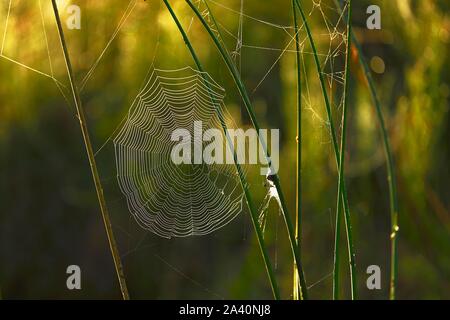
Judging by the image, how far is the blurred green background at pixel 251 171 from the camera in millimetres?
1411

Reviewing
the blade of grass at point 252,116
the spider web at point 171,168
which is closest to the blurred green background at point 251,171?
the spider web at point 171,168

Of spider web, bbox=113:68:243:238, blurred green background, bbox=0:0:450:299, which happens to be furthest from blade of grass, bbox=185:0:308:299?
blurred green background, bbox=0:0:450:299

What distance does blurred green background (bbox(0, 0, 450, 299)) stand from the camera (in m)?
1.41

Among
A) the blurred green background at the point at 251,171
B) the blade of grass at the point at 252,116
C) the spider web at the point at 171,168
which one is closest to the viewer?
the blade of grass at the point at 252,116

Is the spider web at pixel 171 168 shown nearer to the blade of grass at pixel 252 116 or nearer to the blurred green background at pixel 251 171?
the blurred green background at pixel 251 171

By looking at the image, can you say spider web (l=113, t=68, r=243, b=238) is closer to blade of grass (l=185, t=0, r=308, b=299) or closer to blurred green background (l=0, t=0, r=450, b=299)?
blurred green background (l=0, t=0, r=450, b=299)

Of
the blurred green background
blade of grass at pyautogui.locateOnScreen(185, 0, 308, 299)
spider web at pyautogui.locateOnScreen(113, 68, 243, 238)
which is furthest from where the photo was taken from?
the blurred green background

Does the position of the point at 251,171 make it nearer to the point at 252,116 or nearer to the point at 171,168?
the point at 171,168

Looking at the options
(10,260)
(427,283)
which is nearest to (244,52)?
(427,283)

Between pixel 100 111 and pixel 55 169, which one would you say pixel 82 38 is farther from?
pixel 55 169

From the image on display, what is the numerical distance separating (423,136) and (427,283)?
323 mm

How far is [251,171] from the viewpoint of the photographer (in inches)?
61.3

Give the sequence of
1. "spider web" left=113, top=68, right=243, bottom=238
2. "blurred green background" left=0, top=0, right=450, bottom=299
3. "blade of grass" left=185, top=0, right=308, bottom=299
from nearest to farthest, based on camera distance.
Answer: "blade of grass" left=185, top=0, right=308, bottom=299 → "spider web" left=113, top=68, right=243, bottom=238 → "blurred green background" left=0, top=0, right=450, bottom=299

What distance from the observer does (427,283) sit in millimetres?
1449
